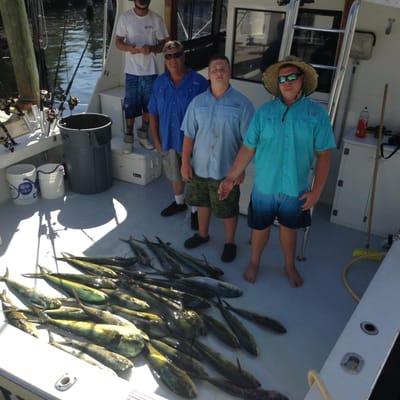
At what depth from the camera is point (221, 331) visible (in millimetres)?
2635

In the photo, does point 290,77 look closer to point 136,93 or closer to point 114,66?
point 136,93

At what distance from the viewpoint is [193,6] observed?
5.17 m

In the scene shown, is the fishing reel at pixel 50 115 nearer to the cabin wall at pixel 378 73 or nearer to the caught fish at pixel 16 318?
the caught fish at pixel 16 318

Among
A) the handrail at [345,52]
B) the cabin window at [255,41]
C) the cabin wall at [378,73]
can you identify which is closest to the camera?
the handrail at [345,52]

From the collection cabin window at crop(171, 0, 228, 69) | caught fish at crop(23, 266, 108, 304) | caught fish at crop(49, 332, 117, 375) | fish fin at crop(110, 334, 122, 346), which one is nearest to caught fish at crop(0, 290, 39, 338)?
caught fish at crop(49, 332, 117, 375)

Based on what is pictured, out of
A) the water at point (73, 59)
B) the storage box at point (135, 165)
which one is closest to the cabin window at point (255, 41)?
the storage box at point (135, 165)

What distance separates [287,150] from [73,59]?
11798mm

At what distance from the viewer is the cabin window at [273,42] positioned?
3811 mm

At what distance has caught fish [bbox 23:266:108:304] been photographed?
9.32 feet

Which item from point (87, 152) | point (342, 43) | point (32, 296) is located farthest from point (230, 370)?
point (87, 152)

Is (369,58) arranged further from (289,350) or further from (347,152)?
(289,350)

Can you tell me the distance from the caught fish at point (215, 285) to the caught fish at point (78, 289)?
57 cm

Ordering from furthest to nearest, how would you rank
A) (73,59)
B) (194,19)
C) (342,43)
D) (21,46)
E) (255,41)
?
1. (73,59)
2. (21,46)
3. (194,19)
4. (255,41)
5. (342,43)

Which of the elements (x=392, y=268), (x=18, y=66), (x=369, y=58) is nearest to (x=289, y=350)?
(x=392, y=268)
